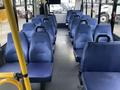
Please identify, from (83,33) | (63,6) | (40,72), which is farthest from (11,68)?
(63,6)

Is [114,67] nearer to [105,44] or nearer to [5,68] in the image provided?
[105,44]

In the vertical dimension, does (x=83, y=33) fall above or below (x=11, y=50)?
above

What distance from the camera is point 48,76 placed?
9.27 ft

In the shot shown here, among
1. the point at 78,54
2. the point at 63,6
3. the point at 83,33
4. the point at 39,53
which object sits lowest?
the point at 78,54

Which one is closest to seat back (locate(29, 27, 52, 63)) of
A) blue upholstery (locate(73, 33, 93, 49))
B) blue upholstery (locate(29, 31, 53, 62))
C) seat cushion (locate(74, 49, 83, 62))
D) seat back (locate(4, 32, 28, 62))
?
blue upholstery (locate(29, 31, 53, 62))

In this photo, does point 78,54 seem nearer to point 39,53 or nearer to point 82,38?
point 82,38

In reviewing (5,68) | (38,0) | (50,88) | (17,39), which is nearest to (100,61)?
(50,88)

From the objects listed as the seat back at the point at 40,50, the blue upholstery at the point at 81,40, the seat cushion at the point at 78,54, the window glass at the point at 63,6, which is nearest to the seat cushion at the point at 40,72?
the seat back at the point at 40,50

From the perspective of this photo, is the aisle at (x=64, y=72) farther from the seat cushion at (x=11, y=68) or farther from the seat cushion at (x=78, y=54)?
the seat cushion at (x=11, y=68)

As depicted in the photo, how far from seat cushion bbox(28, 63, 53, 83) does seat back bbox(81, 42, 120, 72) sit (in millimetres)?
551

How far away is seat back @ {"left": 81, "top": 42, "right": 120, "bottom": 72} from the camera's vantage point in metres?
2.77

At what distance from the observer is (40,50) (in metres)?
3.44

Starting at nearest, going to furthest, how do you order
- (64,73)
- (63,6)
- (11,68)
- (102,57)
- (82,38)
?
(102,57)
(11,68)
(64,73)
(82,38)
(63,6)

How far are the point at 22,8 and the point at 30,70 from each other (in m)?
4.05
